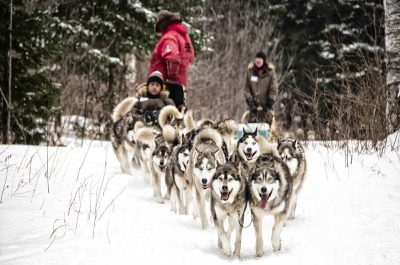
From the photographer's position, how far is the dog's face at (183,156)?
4539mm

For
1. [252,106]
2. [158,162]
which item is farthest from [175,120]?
[252,106]

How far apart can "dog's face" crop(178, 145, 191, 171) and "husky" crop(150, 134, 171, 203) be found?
12.7 inches

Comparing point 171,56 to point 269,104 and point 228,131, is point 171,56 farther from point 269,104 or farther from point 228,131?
point 269,104

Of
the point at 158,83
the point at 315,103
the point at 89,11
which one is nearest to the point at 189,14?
the point at 89,11

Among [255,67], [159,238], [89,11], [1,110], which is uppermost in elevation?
[89,11]

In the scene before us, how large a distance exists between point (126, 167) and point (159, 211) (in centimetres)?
187

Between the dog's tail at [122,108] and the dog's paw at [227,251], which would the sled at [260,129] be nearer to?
the dog's tail at [122,108]

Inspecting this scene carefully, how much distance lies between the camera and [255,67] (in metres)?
8.66

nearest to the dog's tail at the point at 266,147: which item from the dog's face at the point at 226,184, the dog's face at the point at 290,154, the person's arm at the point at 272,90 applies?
the dog's face at the point at 290,154

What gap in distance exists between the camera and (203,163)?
160 inches

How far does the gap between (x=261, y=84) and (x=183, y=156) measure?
14.4 feet

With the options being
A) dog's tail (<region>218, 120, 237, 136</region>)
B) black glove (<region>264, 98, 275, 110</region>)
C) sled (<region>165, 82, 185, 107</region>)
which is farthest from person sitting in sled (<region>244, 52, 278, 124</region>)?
dog's tail (<region>218, 120, 237, 136</region>)

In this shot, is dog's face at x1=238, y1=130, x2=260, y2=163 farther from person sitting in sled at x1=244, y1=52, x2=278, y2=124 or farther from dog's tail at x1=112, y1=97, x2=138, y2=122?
person sitting in sled at x1=244, y1=52, x2=278, y2=124

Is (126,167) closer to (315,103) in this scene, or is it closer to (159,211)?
(159,211)
